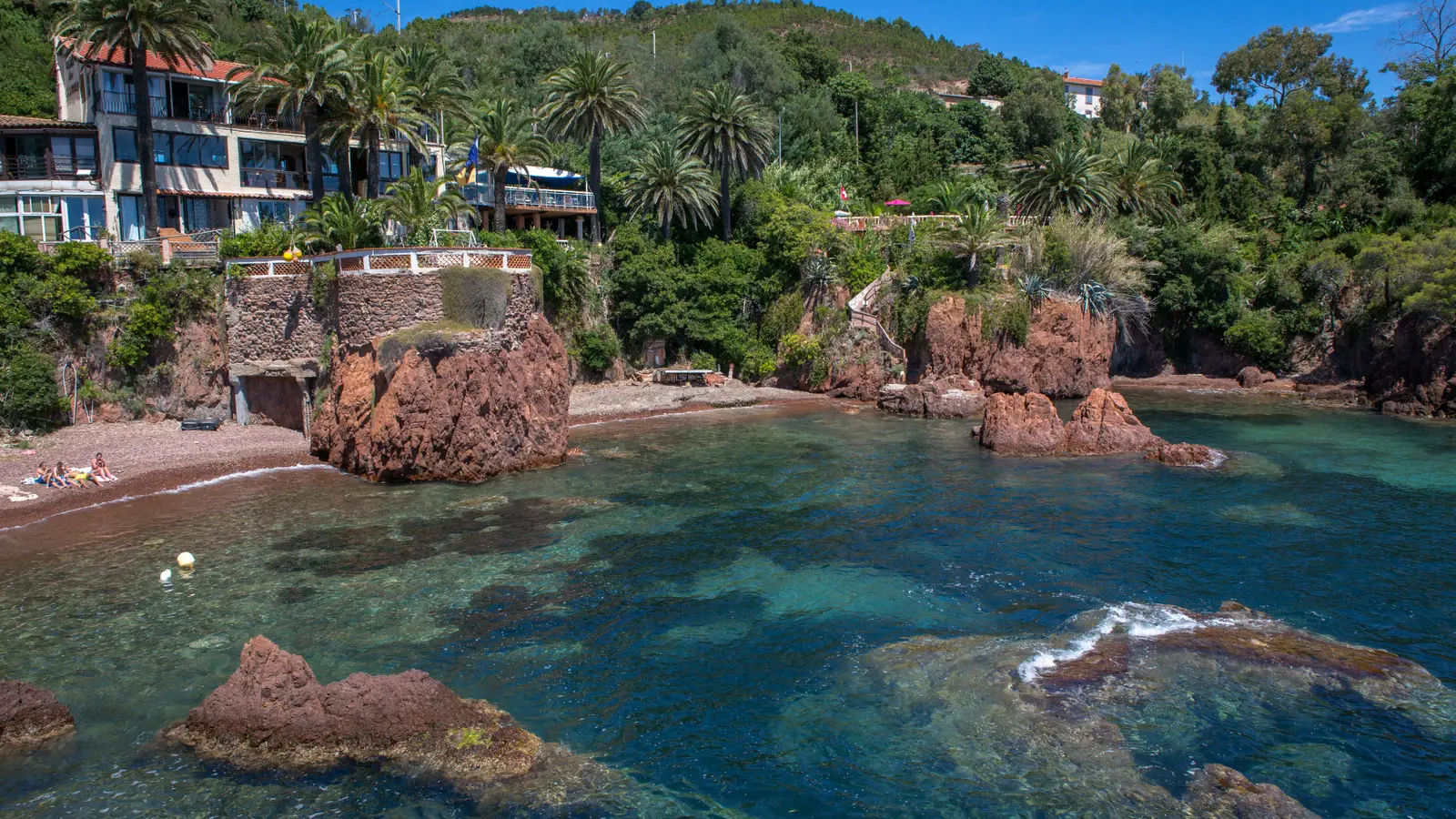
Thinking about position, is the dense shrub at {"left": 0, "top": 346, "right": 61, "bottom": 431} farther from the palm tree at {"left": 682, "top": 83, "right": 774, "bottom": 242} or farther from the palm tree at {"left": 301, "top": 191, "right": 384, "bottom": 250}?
the palm tree at {"left": 682, "top": 83, "right": 774, "bottom": 242}

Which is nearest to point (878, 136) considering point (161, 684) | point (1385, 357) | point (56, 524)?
point (1385, 357)

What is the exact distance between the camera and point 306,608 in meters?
19.4

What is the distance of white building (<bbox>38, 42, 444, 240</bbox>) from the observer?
131 feet

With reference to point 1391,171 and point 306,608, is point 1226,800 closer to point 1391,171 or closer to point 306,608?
point 306,608

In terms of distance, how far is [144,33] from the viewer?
36219 millimetres

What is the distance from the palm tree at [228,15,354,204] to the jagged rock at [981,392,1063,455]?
1105 inches

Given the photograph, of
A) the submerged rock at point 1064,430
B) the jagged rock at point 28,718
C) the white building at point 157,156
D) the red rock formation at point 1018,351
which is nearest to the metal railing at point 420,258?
the white building at point 157,156

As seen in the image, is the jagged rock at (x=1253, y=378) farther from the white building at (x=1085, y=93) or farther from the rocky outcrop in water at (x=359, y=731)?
the white building at (x=1085, y=93)

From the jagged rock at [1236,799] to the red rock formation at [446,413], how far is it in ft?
74.5

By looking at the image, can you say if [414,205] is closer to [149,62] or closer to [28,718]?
[149,62]

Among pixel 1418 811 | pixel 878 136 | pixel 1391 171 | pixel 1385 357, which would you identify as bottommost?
pixel 1418 811

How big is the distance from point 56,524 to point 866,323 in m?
33.8

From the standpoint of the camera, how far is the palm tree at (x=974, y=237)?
152 feet

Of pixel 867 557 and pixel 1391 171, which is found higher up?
pixel 1391 171
